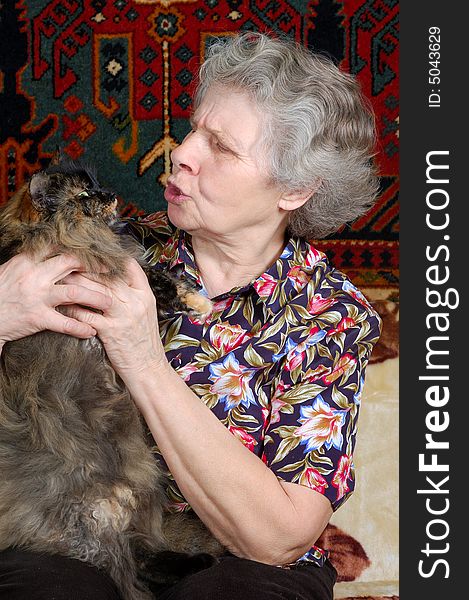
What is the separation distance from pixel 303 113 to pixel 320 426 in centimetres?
70

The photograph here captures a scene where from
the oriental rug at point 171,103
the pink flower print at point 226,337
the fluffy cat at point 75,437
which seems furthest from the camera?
the oriental rug at point 171,103

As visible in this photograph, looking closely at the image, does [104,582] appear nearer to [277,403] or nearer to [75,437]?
[75,437]

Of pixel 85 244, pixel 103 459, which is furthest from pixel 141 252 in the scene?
pixel 103 459

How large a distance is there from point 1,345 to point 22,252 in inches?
7.7

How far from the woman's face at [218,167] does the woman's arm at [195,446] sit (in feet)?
0.73

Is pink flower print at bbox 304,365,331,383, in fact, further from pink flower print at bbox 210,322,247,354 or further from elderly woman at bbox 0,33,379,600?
pink flower print at bbox 210,322,247,354

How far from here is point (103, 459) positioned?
5.58 ft

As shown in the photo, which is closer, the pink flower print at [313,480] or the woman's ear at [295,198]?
the pink flower print at [313,480]

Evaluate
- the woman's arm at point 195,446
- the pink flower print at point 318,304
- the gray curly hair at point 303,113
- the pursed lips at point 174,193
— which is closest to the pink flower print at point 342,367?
the pink flower print at point 318,304

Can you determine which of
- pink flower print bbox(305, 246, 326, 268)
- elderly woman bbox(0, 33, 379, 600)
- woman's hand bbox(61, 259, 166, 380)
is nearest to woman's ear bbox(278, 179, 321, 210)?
elderly woman bbox(0, 33, 379, 600)

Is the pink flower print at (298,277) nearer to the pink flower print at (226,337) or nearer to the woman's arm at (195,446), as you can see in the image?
the pink flower print at (226,337)

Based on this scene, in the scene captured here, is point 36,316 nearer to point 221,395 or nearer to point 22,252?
point 22,252

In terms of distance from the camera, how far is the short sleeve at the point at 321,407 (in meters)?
1.81

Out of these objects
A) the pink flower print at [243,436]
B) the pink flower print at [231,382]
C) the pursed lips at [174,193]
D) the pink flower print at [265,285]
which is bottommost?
the pink flower print at [243,436]
